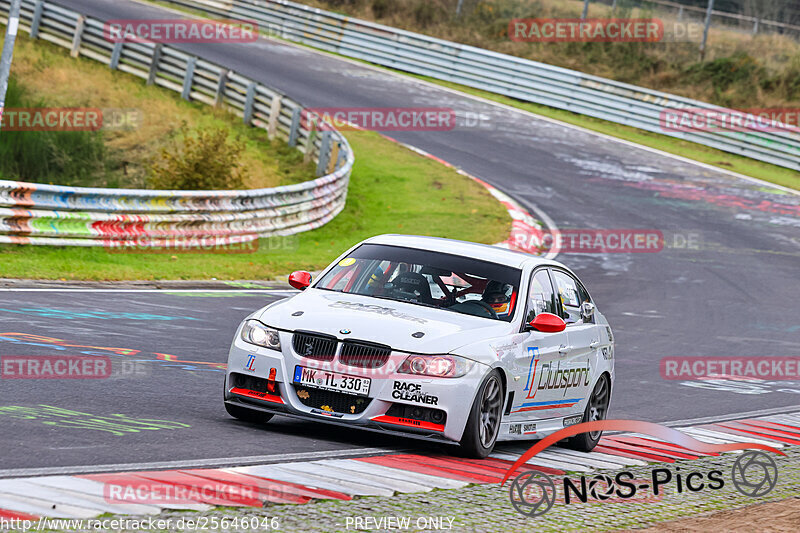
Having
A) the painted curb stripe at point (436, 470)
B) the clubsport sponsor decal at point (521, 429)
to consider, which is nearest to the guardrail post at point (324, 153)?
the clubsport sponsor decal at point (521, 429)

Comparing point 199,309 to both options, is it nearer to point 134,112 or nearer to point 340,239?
point 340,239

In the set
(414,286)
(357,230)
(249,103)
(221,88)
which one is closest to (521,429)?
(414,286)

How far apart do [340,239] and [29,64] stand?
16.7 metres

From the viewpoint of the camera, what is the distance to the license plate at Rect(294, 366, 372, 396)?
7.77 metres

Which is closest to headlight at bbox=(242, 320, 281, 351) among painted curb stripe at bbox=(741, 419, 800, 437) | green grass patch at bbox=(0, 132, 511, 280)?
painted curb stripe at bbox=(741, 419, 800, 437)

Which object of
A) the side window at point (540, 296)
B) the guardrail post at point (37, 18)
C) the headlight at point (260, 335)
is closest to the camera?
the headlight at point (260, 335)

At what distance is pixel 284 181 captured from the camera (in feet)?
91.6

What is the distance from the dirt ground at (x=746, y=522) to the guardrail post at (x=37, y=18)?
3590 cm

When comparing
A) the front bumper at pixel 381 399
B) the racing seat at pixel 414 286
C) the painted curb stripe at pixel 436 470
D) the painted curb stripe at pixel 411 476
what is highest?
the racing seat at pixel 414 286

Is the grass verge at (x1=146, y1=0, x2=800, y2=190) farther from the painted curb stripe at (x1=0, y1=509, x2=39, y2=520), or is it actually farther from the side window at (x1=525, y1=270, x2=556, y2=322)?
the painted curb stripe at (x1=0, y1=509, x2=39, y2=520)

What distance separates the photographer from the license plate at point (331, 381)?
7.77 metres

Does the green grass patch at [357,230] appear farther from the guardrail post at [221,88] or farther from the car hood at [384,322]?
the car hood at [384,322]

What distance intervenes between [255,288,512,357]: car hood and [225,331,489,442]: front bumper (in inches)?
6.9

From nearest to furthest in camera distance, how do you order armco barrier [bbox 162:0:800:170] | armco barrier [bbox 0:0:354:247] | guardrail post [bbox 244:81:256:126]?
armco barrier [bbox 0:0:354:247] → guardrail post [bbox 244:81:256:126] → armco barrier [bbox 162:0:800:170]
